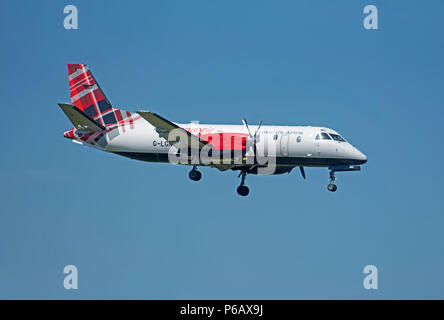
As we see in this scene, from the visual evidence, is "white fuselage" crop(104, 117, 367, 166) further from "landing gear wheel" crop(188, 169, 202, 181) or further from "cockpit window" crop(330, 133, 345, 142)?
"landing gear wheel" crop(188, 169, 202, 181)

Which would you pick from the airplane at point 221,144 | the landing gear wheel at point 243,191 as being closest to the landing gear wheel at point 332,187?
the airplane at point 221,144

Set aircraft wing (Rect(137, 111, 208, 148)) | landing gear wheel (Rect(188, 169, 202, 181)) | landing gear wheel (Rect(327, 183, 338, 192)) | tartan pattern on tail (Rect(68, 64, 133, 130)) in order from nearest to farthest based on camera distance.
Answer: aircraft wing (Rect(137, 111, 208, 148)) < landing gear wheel (Rect(327, 183, 338, 192)) < landing gear wheel (Rect(188, 169, 202, 181)) < tartan pattern on tail (Rect(68, 64, 133, 130))

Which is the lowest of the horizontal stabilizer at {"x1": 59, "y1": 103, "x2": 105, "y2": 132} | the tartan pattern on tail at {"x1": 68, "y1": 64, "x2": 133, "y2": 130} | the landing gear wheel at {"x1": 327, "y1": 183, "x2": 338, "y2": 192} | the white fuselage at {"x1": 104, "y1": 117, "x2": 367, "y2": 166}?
the landing gear wheel at {"x1": 327, "y1": 183, "x2": 338, "y2": 192}

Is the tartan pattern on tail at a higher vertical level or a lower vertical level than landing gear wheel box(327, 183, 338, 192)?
higher

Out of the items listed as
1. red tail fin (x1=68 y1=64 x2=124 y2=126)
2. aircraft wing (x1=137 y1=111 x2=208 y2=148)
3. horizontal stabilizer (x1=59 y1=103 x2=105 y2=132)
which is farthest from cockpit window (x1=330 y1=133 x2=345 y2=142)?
horizontal stabilizer (x1=59 y1=103 x2=105 y2=132)

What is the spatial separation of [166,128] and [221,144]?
322 cm

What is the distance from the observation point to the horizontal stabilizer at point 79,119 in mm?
46312

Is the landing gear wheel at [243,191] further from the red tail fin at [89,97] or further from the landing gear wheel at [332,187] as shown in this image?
the red tail fin at [89,97]

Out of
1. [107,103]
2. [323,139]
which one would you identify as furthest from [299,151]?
[107,103]

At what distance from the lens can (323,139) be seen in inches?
1828

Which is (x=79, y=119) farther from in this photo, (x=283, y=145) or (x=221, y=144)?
(x=283, y=145)

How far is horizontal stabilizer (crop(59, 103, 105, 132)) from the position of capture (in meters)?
46.3

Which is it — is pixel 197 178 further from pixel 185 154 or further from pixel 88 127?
pixel 88 127
